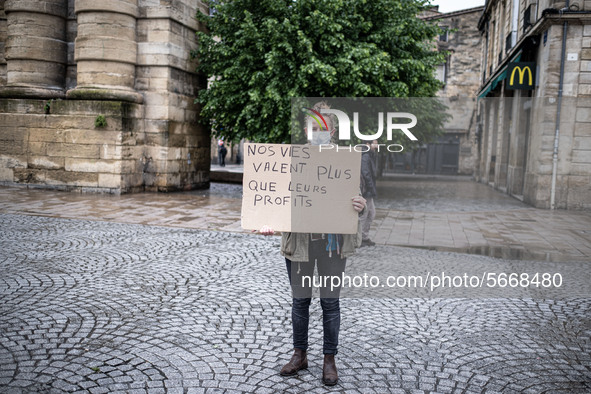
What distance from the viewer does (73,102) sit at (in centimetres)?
1497

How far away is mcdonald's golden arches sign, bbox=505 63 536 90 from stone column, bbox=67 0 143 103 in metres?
11.6

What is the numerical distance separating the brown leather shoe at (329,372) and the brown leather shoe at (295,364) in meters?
0.18

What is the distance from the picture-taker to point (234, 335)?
4293mm

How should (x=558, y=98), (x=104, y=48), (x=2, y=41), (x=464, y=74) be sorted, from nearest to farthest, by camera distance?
1. (x=558, y=98)
2. (x=104, y=48)
3. (x=2, y=41)
4. (x=464, y=74)

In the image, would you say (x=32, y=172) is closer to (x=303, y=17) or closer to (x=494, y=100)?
(x=303, y=17)

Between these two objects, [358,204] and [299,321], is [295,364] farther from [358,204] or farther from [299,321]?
[358,204]

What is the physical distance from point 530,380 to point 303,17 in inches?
477

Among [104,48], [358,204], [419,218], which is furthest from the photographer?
[104,48]

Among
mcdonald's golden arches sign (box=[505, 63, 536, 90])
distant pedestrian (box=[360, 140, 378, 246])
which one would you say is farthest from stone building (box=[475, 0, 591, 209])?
distant pedestrian (box=[360, 140, 378, 246])

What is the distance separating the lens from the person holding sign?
3537 millimetres

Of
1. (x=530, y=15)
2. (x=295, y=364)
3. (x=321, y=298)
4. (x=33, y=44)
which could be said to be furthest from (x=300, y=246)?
(x=530, y=15)

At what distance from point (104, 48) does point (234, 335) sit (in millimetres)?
13085

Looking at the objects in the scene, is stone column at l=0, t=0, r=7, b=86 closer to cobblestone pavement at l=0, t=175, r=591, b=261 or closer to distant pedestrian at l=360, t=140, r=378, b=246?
cobblestone pavement at l=0, t=175, r=591, b=261

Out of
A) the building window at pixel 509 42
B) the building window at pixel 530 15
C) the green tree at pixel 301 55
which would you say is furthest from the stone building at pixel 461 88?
the green tree at pixel 301 55
